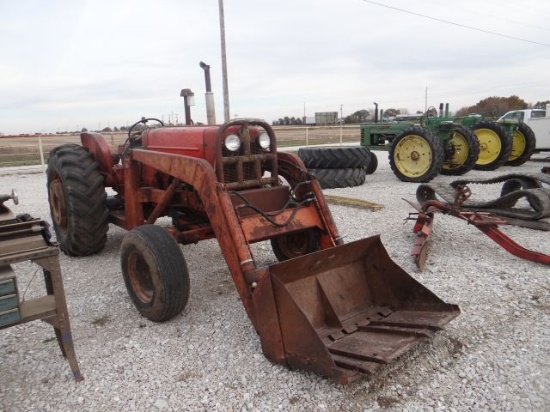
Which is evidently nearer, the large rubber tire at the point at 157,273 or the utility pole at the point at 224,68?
the large rubber tire at the point at 157,273

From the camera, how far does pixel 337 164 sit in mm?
9500

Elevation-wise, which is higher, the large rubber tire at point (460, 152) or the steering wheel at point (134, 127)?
the steering wheel at point (134, 127)

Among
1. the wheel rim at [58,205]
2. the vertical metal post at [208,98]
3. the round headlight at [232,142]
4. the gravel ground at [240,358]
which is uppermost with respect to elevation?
the vertical metal post at [208,98]

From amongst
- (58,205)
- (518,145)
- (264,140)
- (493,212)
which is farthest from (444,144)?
(58,205)

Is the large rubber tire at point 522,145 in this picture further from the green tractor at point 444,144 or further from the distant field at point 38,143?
the distant field at point 38,143

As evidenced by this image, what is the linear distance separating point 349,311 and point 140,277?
5.36 ft

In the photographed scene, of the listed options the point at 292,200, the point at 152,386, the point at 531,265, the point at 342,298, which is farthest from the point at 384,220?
the point at 152,386

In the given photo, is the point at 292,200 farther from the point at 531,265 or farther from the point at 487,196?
the point at 487,196

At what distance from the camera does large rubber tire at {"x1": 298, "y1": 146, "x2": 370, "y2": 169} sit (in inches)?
366

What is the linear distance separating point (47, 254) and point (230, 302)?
5.30 ft

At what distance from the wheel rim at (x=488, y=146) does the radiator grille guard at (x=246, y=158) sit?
9.95 m

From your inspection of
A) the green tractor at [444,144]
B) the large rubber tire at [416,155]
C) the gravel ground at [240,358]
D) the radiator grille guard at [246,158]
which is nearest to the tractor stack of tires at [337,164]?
the large rubber tire at [416,155]

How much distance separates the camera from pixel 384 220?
20.7ft

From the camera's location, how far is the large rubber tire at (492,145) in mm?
11719
